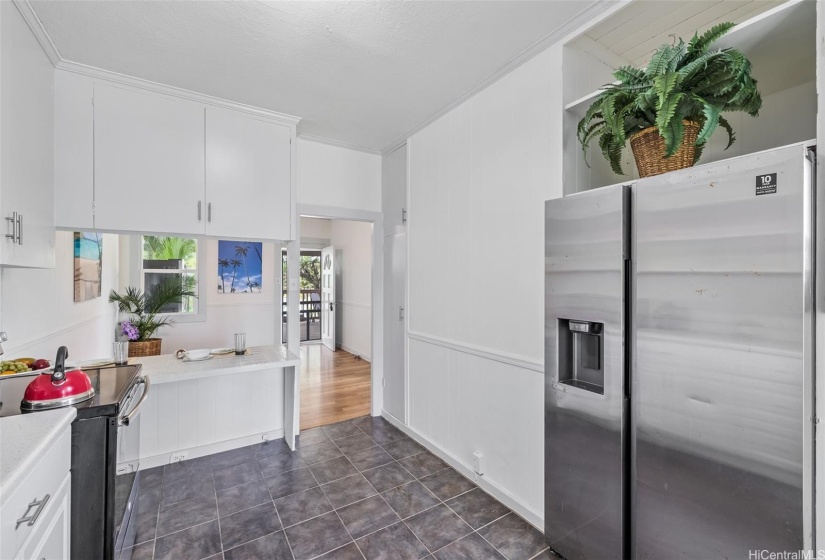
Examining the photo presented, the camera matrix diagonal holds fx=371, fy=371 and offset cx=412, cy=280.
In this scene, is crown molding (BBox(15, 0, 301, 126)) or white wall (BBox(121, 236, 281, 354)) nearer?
crown molding (BBox(15, 0, 301, 126))

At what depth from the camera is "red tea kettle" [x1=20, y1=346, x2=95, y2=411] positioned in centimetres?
136

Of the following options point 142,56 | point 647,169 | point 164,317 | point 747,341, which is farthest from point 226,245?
point 747,341

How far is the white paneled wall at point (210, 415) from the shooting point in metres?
2.75

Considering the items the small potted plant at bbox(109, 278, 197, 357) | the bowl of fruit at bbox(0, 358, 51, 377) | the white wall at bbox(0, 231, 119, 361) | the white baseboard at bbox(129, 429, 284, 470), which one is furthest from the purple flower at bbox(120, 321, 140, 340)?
the bowl of fruit at bbox(0, 358, 51, 377)

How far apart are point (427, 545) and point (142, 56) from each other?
10.4 feet

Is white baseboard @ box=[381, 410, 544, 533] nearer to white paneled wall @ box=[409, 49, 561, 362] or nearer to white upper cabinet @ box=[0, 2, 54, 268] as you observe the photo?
white paneled wall @ box=[409, 49, 561, 362]

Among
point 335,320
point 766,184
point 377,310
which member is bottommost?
point 335,320

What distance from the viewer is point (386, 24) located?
6.17ft

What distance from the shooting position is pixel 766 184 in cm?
116

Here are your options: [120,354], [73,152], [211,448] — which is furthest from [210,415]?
[73,152]

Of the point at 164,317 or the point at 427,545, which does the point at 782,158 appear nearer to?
the point at 427,545

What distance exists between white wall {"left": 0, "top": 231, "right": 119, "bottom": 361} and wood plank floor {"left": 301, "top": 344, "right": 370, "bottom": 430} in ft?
6.47

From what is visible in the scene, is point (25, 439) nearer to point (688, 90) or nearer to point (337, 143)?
point (688, 90)

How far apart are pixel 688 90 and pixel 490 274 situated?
133 centimetres
